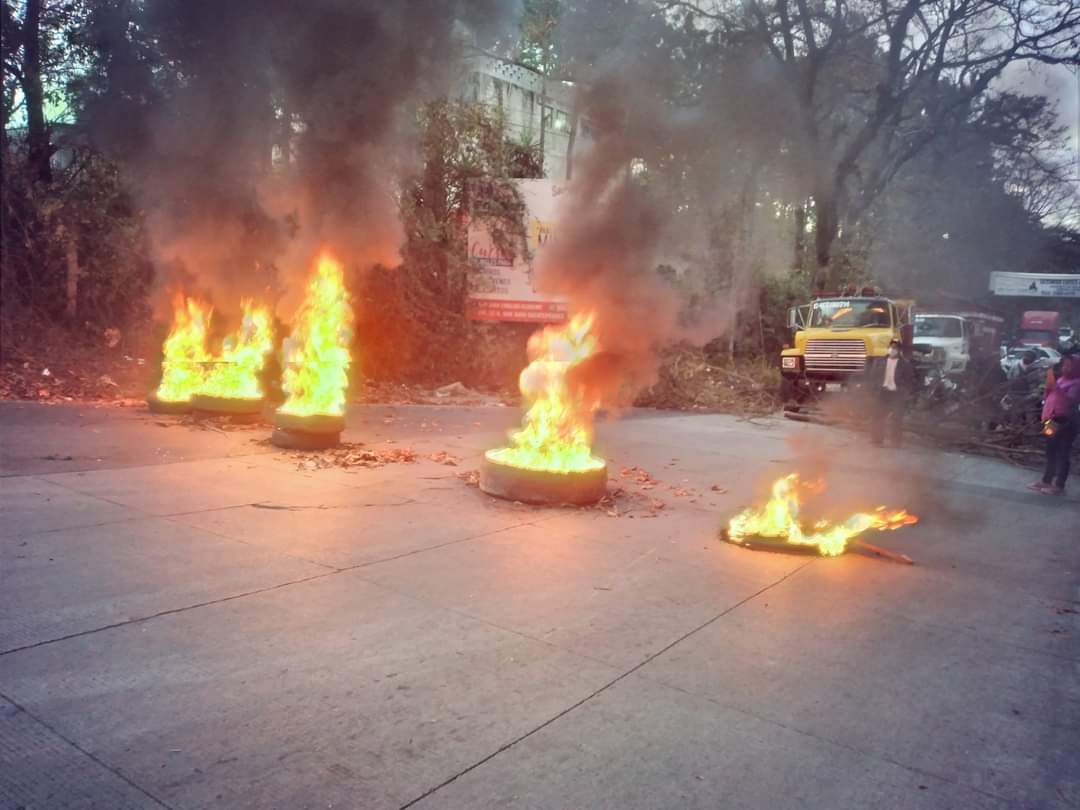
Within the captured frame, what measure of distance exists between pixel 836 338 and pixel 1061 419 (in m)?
7.20

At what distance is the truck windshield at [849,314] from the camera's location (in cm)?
1568

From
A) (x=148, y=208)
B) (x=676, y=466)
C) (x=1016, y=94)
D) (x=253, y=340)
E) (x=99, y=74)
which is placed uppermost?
(x=1016, y=94)

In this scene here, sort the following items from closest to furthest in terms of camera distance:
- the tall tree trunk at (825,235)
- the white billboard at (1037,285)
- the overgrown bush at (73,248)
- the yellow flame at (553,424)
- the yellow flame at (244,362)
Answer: the yellow flame at (553,424) < the yellow flame at (244,362) < the overgrown bush at (73,248) < the tall tree trunk at (825,235) < the white billboard at (1037,285)

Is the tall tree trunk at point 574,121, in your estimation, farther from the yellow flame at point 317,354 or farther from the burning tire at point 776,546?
the burning tire at point 776,546

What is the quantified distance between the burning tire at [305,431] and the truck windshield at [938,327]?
17.6 meters

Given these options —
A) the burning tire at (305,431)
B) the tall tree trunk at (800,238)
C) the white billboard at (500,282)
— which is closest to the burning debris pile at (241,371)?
the burning tire at (305,431)

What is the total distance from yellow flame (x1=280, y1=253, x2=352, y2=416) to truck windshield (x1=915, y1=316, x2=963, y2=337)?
17.2m

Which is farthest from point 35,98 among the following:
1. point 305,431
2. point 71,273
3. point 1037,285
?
point 1037,285

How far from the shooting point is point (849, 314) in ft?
52.0

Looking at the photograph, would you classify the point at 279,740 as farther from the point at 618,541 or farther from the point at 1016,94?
the point at 1016,94

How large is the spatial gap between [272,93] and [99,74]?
4024mm

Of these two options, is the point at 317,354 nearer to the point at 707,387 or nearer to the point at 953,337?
the point at 707,387

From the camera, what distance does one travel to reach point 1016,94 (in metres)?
19.6

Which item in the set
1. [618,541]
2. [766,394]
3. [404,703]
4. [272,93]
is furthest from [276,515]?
[766,394]
